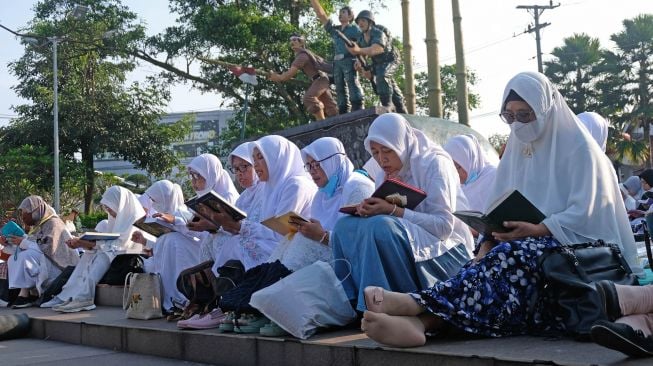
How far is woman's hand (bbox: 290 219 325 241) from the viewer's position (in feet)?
16.4

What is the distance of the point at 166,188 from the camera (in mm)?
8180

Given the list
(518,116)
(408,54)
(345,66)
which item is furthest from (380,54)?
(518,116)

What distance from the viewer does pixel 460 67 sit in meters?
14.7

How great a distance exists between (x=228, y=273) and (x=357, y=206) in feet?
5.23

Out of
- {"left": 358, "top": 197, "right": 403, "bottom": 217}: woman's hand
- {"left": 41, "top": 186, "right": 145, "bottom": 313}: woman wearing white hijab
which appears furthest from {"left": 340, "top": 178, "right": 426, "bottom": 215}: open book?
{"left": 41, "top": 186, "right": 145, "bottom": 313}: woman wearing white hijab

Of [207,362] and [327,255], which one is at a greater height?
[327,255]

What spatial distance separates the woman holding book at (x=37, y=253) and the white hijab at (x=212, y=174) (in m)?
2.94

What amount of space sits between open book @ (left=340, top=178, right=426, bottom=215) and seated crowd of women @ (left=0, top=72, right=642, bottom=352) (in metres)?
0.04

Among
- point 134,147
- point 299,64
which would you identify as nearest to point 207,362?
point 299,64

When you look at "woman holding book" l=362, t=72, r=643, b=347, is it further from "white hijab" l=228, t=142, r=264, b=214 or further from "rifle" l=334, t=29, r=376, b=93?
"rifle" l=334, t=29, r=376, b=93

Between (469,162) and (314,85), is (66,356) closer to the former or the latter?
(469,162)

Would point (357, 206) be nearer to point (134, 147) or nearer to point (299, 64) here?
point (299, 64)

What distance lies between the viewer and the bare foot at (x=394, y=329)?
11.9ft

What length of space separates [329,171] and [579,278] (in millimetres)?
2399
